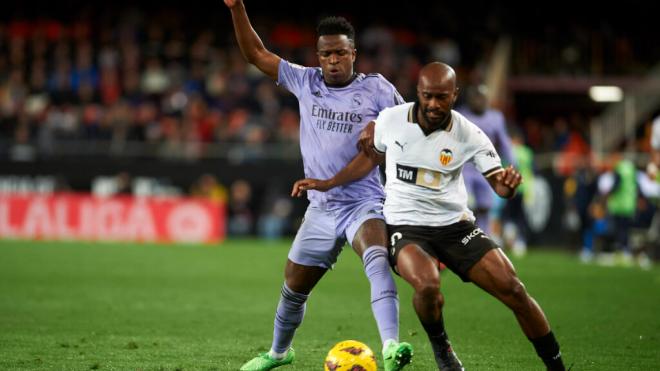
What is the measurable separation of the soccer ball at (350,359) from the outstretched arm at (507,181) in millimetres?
1392

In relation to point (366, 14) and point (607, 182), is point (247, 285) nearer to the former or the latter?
point (607, 182)

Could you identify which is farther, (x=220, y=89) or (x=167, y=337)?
(x=220, y=89)

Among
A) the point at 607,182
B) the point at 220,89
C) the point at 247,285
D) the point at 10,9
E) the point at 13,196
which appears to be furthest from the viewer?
the point at 10,9

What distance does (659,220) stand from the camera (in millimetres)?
20094

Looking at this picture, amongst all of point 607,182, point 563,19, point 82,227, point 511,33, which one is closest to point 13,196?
point 82,227

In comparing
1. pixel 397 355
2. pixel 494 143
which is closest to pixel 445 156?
pixel 397 355

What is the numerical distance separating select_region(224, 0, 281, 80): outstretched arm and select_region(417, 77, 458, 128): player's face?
60.0 inches

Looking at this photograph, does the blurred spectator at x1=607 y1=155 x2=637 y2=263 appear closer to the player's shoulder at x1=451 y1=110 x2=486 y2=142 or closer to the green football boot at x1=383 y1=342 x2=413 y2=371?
the player's shoulder at x1=451 y1=110 x2=486 y2=142

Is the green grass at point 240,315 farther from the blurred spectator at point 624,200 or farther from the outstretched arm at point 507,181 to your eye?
the blurred spectator at point 624,200

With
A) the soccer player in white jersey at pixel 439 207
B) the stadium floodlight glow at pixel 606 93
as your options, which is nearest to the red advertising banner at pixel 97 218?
the stadium floodlight glow at pixel 606 93

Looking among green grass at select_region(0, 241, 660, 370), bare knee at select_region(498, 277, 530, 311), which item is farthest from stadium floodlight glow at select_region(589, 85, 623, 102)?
bare knee at select_region(498, 277, 530, 311)

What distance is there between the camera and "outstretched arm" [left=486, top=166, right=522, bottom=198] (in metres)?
6.75

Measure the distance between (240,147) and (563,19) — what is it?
13180mm

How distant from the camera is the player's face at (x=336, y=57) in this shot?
7.48 metres
